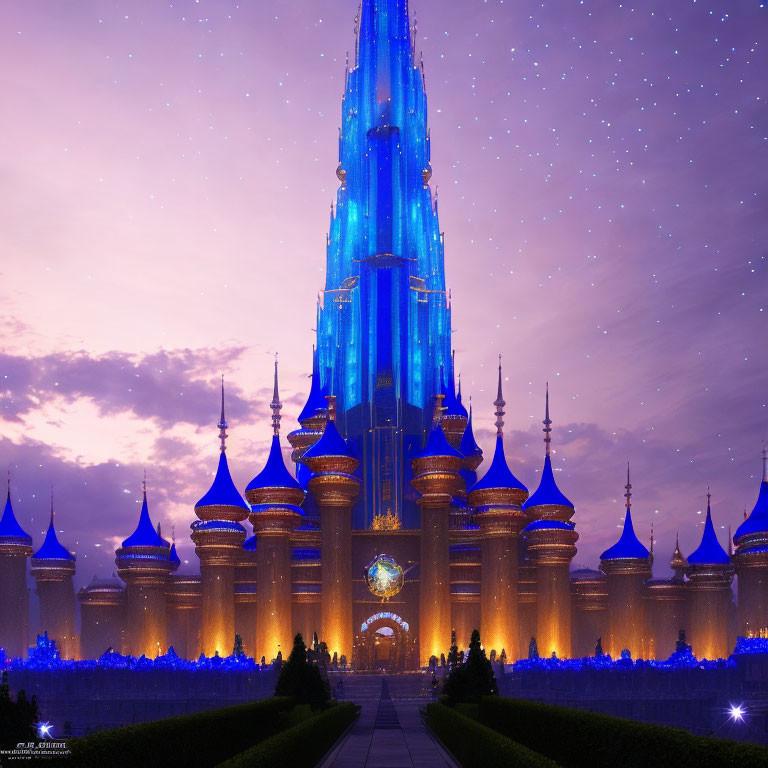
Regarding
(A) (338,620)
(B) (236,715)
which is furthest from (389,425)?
(B) (236,715)

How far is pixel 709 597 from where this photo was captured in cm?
4003

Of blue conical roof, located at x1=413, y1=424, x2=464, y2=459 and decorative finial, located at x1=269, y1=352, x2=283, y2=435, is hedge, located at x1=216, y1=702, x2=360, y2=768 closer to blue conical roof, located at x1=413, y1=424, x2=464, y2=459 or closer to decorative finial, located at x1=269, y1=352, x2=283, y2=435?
blue conical roof, located at x1=413, y1=424, x2=464, y2=459

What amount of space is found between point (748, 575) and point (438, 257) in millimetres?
20052

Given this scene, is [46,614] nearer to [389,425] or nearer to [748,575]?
[389,425]

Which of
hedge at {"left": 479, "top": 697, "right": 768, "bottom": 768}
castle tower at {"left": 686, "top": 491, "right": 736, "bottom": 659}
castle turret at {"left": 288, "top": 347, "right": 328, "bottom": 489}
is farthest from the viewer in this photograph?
castle turret at {"left": 288, "top": 347, "right": 328, "bottom": 489}

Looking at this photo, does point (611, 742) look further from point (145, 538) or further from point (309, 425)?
point (309, 425)

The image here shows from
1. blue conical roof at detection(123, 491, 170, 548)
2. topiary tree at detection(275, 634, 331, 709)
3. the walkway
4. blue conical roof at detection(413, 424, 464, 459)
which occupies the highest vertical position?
blue conical roof at detection(413, 424, 464, 459)

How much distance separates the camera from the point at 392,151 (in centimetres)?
4519

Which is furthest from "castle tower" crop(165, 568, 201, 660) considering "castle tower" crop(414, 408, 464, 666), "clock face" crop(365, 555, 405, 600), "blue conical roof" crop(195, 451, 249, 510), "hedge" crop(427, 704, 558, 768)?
"hedge" crop(427, 704, 558, 768)

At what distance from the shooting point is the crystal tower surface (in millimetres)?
42125

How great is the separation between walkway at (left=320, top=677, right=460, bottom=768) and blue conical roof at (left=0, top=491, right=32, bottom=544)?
18.5 meters

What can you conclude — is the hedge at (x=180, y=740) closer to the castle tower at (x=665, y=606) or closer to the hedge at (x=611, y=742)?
the hedge at (x=611, y=742)

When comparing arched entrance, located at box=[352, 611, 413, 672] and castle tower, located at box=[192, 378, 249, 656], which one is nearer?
castle tower, located at box=[192, 378, 249, 656]

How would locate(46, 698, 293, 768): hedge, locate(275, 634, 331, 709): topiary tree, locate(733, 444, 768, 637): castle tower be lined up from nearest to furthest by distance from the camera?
locate(46, 698, 293, 768): hedge
locate(275, 634, 331, 709): topiary tree
locate(733, 444, 768, 637): castle tower
